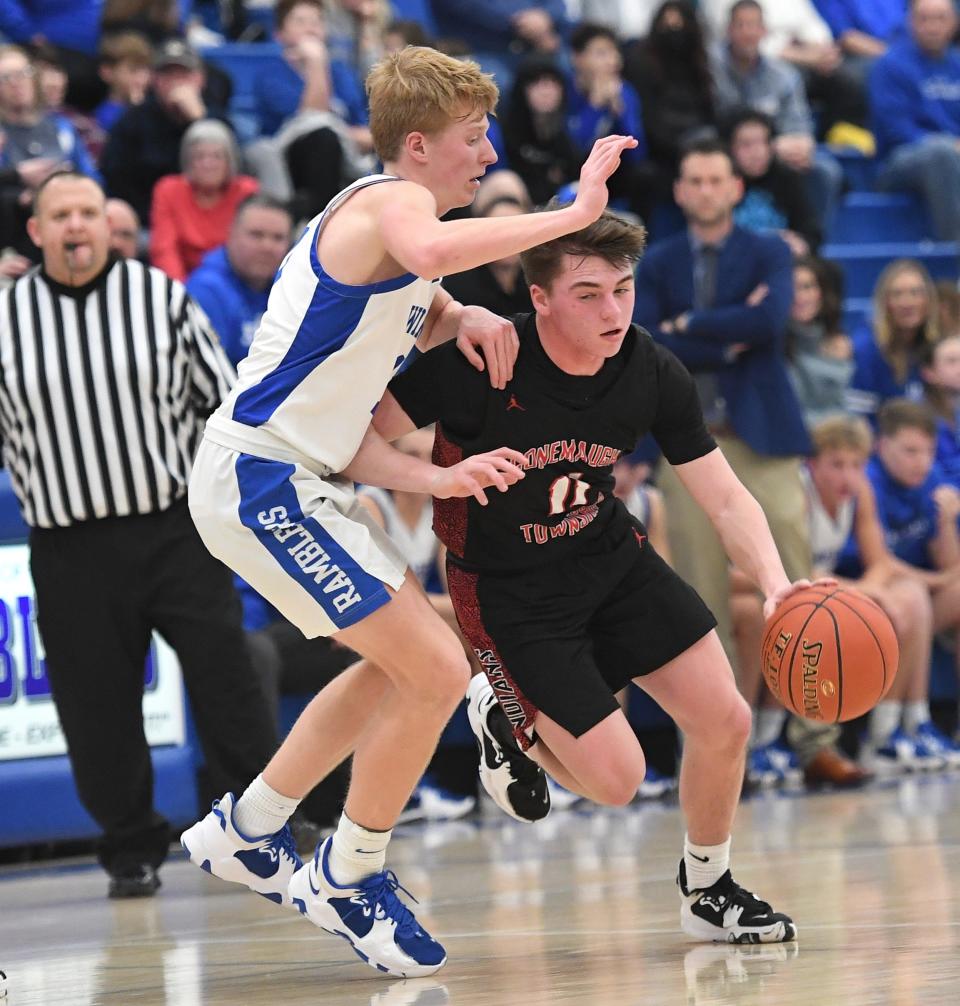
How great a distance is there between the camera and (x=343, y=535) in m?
4.06

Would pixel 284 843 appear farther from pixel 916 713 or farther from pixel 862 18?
pixel 862 18

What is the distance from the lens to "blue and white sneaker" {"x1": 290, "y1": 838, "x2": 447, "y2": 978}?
4086mm

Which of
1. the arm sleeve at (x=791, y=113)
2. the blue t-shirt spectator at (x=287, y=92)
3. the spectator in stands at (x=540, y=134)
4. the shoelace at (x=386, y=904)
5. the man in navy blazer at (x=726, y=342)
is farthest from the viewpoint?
the arm sleeve at (x=791, y=113)

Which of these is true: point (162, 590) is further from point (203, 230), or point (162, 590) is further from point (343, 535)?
point (203, 230)

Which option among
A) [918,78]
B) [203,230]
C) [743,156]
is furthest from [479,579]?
[918,78]

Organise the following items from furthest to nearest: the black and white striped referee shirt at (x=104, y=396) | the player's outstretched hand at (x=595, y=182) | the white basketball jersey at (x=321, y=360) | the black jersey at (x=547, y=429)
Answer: the black and white striped referee shirt at (x=104, y=396), the black jersey at (x=547, y=429), the white basketball jersey at (x=321, y=360), the player's outstretched hand at (x=595, y=182)

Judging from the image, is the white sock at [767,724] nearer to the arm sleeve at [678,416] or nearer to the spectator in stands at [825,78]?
the arm sleeve at [678,416]

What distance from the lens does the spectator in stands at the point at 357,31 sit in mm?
11117

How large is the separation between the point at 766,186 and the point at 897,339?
1.47 meters

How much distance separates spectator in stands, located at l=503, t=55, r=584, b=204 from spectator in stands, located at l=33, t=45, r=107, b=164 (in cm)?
233

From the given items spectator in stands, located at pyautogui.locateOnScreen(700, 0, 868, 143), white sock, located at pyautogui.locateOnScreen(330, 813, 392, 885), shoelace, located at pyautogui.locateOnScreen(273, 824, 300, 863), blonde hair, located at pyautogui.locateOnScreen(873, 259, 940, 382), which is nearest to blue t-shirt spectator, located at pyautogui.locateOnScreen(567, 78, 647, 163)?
blonde hair, located at pyautogui.locateOnScreen(873, 259, 940, 382)

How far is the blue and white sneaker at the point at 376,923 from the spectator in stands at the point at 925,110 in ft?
32.8

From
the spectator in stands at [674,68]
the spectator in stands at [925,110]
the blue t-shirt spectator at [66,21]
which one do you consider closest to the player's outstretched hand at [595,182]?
the blue t-shirt spectator at [66,21]

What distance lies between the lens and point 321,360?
4.03 m
